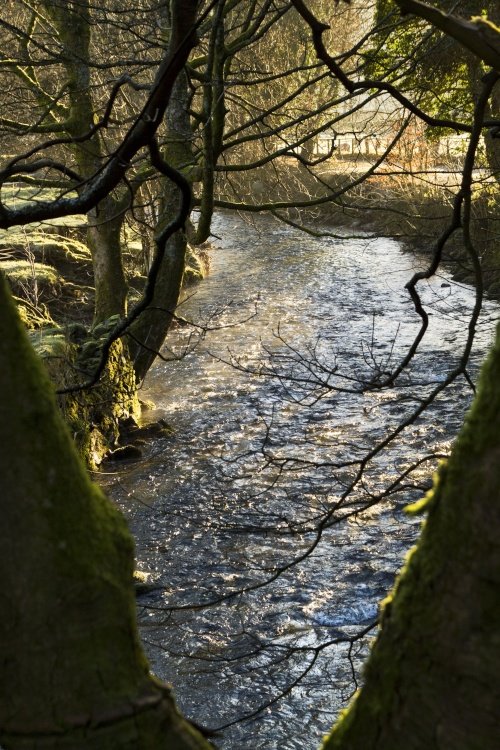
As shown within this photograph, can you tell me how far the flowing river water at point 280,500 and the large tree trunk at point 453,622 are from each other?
79cm

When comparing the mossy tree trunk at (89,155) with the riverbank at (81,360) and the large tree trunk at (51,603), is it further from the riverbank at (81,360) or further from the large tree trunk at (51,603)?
→ the large tree trunk at (51,603)

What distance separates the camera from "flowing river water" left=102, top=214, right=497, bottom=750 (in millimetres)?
5336

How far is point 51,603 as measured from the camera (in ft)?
3.86

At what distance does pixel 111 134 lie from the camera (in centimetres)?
1405

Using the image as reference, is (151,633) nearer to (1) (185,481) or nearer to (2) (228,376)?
(1) (185,481)

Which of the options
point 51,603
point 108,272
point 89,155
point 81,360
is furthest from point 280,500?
point 51,603

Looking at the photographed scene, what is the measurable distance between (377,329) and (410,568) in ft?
40.7

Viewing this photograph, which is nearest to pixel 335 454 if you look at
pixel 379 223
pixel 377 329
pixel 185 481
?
pixel 185 481

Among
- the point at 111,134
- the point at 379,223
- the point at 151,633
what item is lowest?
the point at 151,633

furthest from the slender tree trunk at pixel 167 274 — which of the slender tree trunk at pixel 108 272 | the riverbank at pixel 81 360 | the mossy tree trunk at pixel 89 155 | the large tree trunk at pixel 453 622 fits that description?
the large tree trunk at pixel 453 622

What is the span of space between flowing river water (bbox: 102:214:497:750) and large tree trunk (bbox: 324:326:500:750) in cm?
79

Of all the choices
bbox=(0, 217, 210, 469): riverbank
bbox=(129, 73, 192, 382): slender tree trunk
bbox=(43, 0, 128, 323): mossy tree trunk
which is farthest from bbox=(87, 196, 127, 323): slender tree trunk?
bbox=(129, 73, 192, 382): slender tree trunk

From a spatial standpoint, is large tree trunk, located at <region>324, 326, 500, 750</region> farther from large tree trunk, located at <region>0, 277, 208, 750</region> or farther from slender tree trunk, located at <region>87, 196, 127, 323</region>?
slender tree trunk, located at <region>87, 196, 127, 323</region>

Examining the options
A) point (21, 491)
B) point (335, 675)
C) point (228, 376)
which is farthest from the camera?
point (228, 376)
